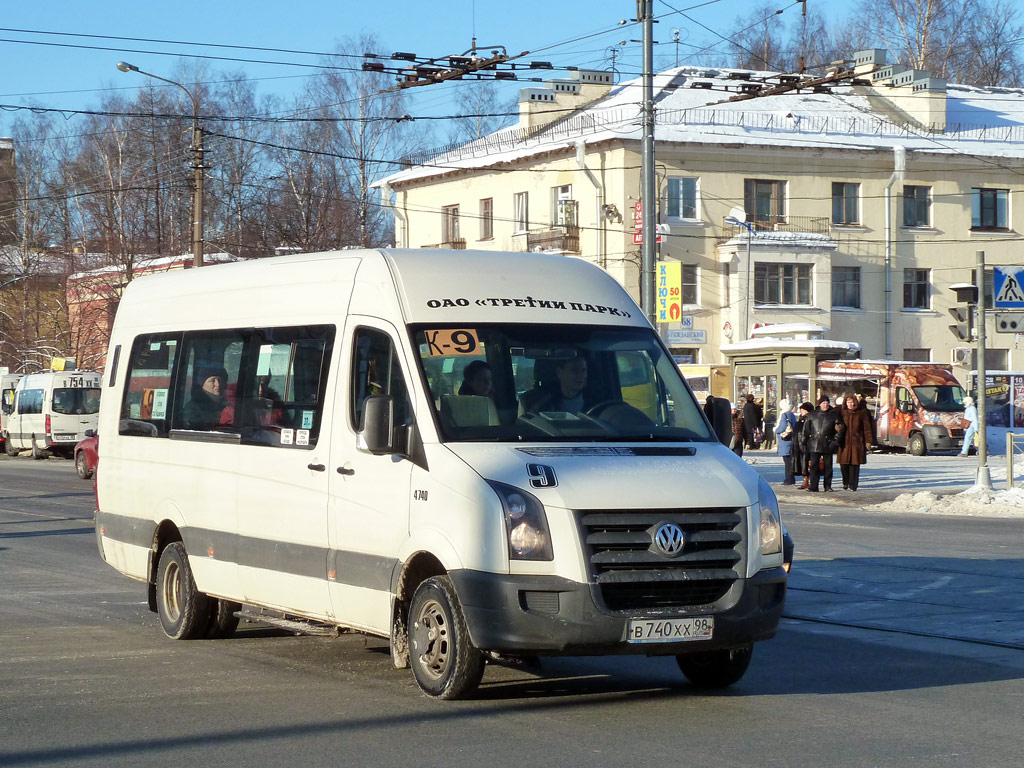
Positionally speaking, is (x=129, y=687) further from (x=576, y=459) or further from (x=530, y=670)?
(x=576, y=459)

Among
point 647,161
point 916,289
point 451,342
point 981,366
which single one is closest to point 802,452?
point 981,366

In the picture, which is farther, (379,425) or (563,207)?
(563,207)

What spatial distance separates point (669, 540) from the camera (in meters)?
7.31

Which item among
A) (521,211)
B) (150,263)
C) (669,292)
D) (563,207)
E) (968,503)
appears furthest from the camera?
(521,211)

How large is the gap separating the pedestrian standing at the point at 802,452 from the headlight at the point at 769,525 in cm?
1821

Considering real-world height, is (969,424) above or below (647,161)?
below

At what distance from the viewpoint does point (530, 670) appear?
877 centimetres

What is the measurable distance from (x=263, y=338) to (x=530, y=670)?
2.73 meters

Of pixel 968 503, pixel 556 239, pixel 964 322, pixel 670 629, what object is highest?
pixel 556 239

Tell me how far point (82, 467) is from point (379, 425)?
2644 centimetres

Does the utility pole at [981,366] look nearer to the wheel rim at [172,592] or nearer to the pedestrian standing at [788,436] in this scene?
the pedestrian standing at [788,436]

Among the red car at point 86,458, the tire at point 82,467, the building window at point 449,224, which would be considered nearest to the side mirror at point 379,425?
the red car at point 86,458

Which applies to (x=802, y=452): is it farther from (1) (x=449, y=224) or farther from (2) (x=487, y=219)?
(1) (x=449, y=224)

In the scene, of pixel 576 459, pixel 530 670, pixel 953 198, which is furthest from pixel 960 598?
pixel 953 198
